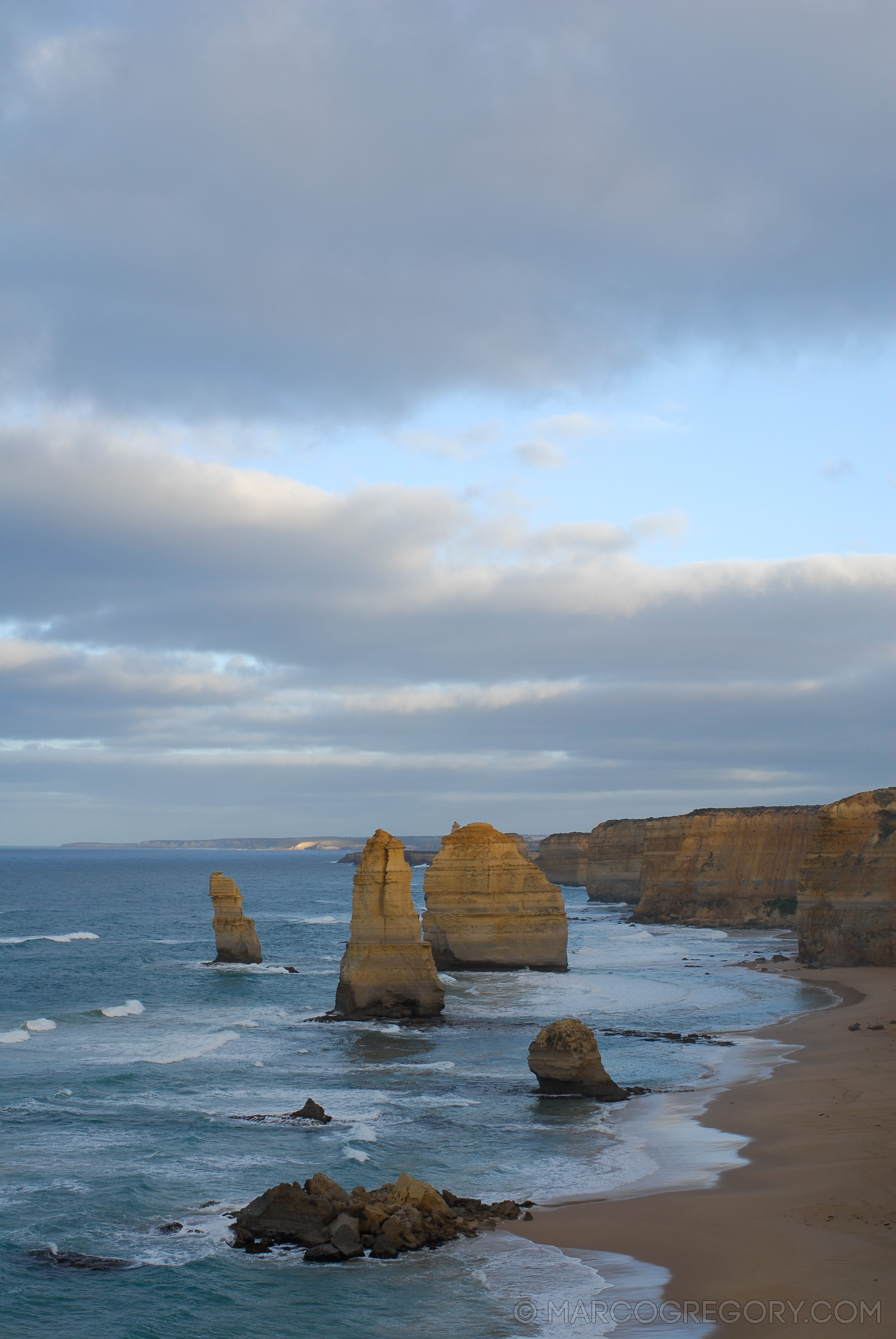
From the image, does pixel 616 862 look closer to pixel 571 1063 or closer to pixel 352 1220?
pixel 571 1063

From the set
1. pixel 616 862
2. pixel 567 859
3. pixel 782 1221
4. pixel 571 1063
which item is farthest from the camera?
pixel 567 859

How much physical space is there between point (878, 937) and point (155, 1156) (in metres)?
42.2

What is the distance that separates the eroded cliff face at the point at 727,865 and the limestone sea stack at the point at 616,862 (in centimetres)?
2657

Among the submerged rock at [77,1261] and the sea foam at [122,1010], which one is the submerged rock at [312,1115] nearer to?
the submerged rock at [77,1261]

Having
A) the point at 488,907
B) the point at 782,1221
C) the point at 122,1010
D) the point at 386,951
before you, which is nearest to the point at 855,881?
the point at 488,907

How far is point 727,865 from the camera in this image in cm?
9531

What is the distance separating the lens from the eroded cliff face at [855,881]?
5331cm

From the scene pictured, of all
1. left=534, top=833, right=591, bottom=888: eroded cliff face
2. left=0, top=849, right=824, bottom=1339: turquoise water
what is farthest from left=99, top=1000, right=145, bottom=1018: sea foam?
left=534, top=833, right=591, bottom=888: eroded cliff face

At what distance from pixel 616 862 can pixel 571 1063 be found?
107351 millimetres

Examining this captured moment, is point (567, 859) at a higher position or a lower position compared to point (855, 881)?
lower

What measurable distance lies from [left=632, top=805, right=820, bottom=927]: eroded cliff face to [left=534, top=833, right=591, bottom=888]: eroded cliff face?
62570 mm

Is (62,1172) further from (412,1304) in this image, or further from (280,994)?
(280,994)

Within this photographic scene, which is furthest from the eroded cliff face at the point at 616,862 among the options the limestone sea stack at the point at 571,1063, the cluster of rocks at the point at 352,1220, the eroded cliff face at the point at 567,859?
the cluster of rocks at the point at 352,1220

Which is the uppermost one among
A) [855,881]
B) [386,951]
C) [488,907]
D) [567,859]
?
[855,881]
